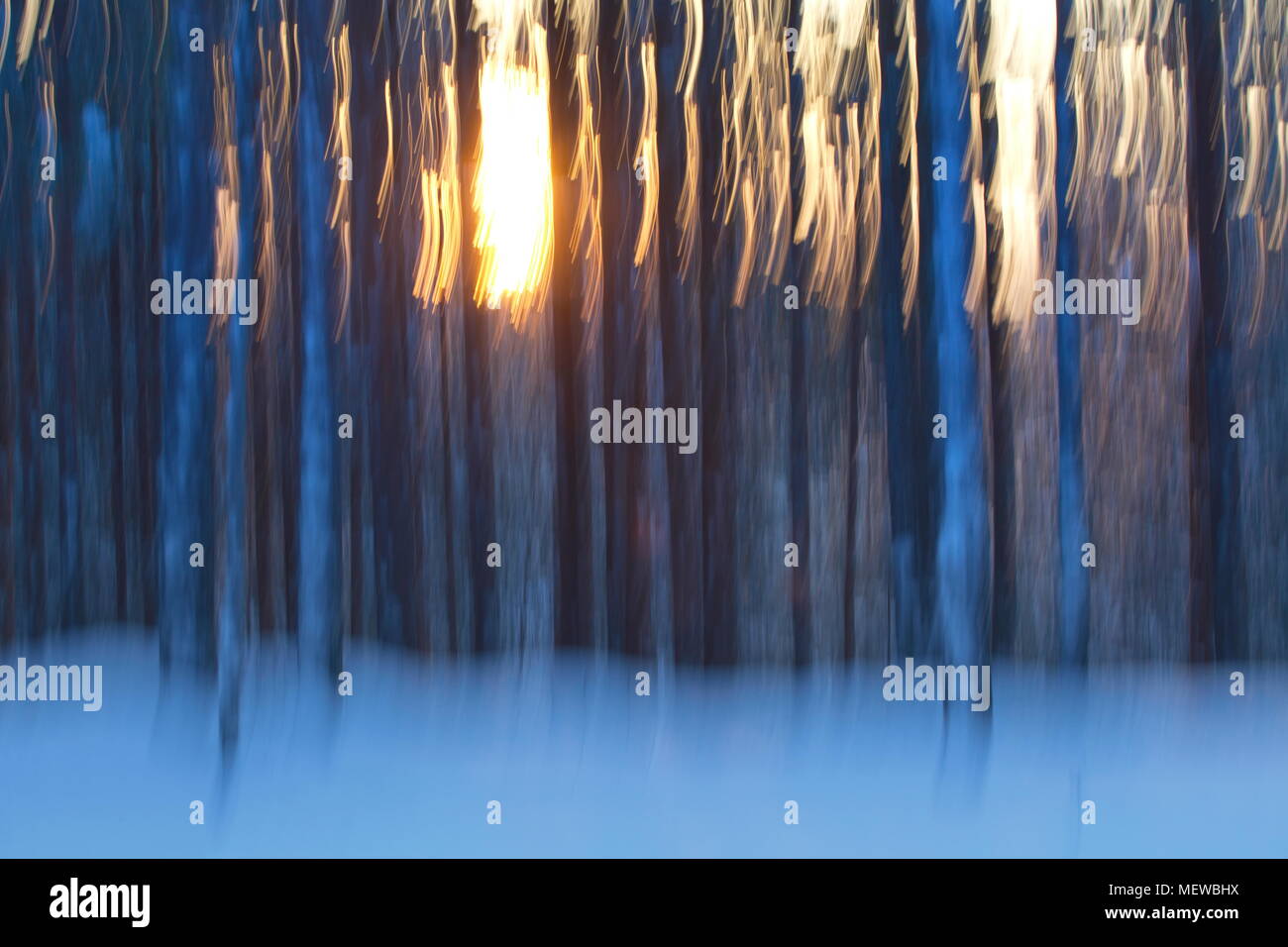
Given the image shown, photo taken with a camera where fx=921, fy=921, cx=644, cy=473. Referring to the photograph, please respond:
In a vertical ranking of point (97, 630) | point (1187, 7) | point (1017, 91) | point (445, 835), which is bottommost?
point (445, 835)

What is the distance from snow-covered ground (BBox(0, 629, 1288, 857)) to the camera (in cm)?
155

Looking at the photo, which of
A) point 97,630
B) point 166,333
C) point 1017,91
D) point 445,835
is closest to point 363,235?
point 166,333

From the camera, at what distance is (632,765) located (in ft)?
5.10

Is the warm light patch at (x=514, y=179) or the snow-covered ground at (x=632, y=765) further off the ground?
the warm light patch at (x=514, y=179)

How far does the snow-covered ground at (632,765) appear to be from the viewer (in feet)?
5.08

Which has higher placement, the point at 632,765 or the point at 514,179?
the point at 514,179

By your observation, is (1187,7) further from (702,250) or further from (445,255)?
(445,255)

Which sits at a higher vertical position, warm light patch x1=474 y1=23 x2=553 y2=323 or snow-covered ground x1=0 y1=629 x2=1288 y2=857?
warm light patch x1=474 y1=23 x2=553 y2=323

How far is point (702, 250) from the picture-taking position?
1.55 meters

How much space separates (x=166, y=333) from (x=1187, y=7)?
180 centimetres
